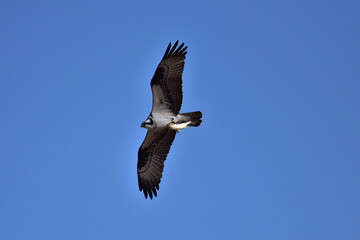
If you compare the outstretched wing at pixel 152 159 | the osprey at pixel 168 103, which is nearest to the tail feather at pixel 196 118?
the osprey at pixel 168 103

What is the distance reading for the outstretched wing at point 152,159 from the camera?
52.6 feet

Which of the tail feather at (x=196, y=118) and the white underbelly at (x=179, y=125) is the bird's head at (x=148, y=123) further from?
the tail feather at (x=196, y=118)

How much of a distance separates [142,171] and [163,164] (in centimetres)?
70

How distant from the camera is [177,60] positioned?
15.5m

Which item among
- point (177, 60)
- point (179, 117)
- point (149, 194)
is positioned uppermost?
point (177, 60)

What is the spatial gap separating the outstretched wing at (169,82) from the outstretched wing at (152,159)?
894mm

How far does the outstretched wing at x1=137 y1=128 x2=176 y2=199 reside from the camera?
16031 mm

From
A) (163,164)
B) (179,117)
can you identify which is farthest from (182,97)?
(163,164)

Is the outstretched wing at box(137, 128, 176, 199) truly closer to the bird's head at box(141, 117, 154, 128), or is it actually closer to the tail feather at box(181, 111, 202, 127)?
the bird's head at box(141, 117, 154, 128)

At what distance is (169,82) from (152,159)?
7.67 feet

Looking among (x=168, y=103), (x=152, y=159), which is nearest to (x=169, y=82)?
(x=168, y=103)

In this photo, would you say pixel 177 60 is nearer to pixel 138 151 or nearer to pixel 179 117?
pixel 179 117

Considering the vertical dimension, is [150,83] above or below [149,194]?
above

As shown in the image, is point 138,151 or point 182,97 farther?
point 138,151
